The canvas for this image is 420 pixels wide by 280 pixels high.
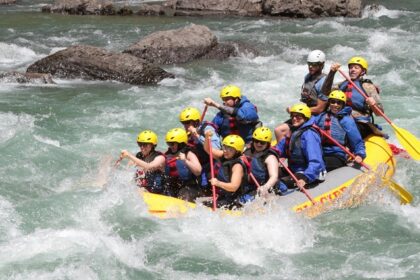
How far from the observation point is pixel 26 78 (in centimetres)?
1401

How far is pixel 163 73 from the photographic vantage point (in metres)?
14.4

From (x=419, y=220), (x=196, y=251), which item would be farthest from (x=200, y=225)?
(x=419, y=220)

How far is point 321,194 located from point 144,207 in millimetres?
2036

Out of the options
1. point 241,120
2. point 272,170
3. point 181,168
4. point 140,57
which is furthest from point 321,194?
point 140,57

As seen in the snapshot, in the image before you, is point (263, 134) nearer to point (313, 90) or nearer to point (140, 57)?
point (313, 90)

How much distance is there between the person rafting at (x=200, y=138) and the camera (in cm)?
770

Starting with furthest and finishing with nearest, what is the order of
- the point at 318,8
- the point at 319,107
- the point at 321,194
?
the point at 318,8 < the point at 319,107 < the point at 321,194

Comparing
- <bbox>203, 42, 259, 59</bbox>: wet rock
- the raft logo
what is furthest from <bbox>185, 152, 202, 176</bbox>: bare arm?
<bbox>203, 42, 259, 59</bbox>: wet rock

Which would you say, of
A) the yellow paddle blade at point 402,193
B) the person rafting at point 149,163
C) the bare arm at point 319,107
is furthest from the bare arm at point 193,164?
the yellow paddle blade at point 402,193

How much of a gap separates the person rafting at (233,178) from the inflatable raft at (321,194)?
24 cm

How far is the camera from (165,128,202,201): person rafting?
7.49 metres

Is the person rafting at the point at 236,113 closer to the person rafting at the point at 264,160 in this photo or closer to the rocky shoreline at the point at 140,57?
the person rafting at the point at 264,160

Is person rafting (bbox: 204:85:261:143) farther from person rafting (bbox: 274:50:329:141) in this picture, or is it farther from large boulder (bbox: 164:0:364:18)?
large boulder (bbox: 164:0:364:18)

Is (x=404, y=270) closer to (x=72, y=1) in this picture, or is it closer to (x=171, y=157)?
(x=171, y=157)
